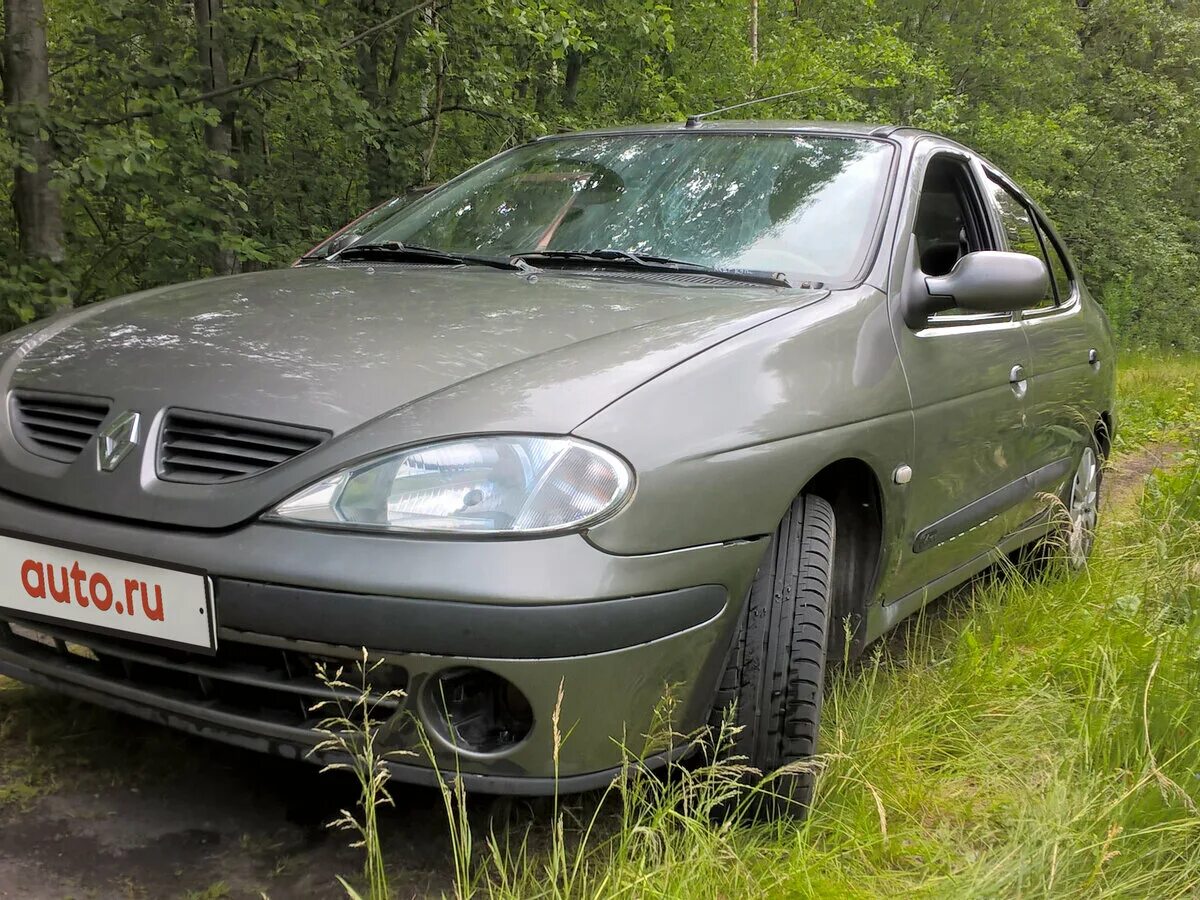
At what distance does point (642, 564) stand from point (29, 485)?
1.02 meters

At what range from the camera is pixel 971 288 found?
90.2 inches

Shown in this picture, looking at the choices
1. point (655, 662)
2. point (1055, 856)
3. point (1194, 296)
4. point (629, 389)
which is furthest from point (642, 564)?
point (1194, 296)

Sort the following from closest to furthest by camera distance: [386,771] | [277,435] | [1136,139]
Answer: [386,771] < [277,435] < [1136,139]

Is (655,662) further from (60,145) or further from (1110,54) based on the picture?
(1110,54)

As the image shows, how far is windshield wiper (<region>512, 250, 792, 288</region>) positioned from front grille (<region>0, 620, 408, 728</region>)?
1212 mm

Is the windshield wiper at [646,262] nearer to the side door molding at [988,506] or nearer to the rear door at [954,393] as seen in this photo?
the rear door at [954,393]

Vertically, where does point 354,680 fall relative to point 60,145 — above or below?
below

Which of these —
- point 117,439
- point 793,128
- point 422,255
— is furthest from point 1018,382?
point 117,439

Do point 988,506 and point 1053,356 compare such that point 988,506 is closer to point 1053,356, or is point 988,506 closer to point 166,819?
point 1053,356

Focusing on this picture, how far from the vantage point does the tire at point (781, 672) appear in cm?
178

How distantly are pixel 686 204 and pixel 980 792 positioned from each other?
1.48 metres

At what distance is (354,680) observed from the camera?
1.48 meters

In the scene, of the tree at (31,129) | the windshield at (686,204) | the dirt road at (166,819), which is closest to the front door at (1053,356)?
the windshield at (686,204)

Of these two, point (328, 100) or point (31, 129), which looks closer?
point (31, 129)
